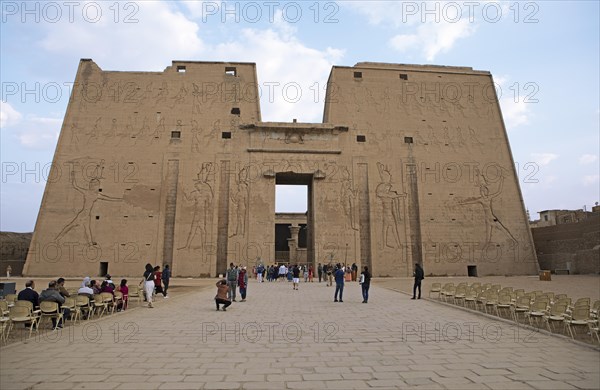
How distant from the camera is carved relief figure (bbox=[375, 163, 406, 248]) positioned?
26.0 metres

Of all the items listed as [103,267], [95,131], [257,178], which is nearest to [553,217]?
[257,178]

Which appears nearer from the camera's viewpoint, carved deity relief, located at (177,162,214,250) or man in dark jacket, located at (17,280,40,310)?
man in dark jacket, located at (17,280,40,310)

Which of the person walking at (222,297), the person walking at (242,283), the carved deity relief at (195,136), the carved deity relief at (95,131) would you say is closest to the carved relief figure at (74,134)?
the carved deity relief at (95,131)

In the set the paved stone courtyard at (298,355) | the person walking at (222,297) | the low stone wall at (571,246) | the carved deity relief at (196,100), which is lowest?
the paved stone courtyard at (298,355)

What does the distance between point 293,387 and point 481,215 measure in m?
26.3

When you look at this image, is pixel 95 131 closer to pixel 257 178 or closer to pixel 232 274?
pixel 257 178

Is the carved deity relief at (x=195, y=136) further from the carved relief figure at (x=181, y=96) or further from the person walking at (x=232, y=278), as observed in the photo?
the person walking at (x=232, y=278)

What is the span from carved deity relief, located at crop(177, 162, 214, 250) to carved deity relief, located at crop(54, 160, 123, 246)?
15.7ft

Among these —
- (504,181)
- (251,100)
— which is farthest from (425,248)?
(251,100)

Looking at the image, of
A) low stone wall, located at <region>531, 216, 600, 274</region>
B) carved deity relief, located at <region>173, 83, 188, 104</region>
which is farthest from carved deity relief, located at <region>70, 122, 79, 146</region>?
low stone wall, located at <region>531, 216, 600, 274</region>

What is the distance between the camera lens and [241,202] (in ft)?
84.3

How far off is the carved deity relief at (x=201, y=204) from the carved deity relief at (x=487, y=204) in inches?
671

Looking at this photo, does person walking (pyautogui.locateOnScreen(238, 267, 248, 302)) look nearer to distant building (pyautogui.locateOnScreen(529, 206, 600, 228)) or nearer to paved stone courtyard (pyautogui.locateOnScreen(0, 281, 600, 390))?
paved stone courtyard (pyautogui.locateOnScreen(0, 281, 600, 390))

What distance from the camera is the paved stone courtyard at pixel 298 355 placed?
4344mm
